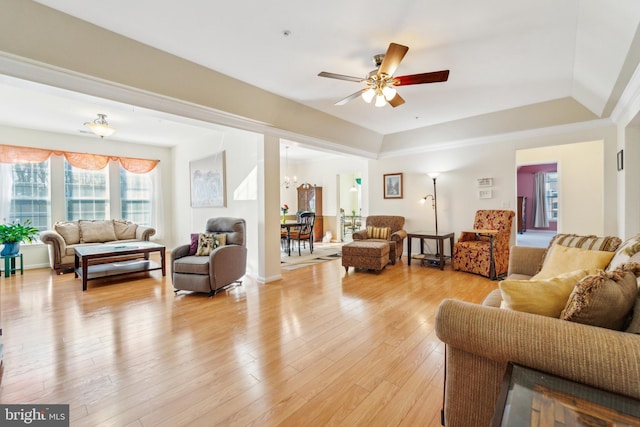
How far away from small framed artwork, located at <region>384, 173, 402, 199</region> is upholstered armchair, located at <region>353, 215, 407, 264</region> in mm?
623

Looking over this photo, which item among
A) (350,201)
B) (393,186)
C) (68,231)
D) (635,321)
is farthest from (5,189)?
(350,201)

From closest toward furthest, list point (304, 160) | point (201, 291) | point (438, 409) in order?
point (438, 409), point (201, 291), point (304, 160)

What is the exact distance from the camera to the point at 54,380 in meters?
1.87

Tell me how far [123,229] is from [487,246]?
6.97m

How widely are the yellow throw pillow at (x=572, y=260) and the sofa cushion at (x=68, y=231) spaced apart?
22.9 ft

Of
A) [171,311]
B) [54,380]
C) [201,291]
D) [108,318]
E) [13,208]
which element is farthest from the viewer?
[13,208]

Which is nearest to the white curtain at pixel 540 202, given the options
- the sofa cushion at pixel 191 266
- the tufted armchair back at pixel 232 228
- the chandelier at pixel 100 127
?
the tufted armchair back at pixel 232 228

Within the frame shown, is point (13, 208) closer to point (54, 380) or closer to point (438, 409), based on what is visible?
point (54, 380)

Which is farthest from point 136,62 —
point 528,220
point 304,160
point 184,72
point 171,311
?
point 528,220

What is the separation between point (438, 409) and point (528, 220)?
408 inches

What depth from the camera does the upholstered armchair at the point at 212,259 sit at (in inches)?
139

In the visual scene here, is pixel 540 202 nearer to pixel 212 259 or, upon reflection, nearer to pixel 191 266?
pixel 212 259

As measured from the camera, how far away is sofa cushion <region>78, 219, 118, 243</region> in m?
5.30

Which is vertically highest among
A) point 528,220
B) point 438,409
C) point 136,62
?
point 136,62
